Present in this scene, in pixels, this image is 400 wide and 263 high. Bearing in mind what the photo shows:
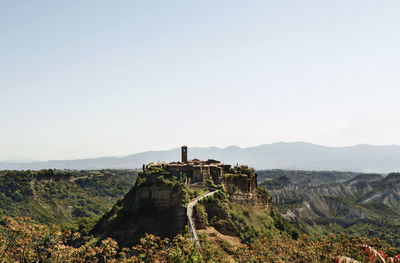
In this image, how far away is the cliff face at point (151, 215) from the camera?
61.5 m

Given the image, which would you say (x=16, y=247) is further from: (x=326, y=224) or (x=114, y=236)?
(x=326, y=224)

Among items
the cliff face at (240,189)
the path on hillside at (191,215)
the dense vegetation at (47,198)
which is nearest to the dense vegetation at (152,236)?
→ the dense vegetation at (47,198)

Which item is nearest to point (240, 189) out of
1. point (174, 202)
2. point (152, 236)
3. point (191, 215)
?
point (174, 202)

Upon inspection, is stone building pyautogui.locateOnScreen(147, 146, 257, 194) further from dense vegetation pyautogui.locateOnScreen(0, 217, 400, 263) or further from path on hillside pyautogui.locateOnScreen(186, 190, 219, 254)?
dense vegetation pyautogui.locateOnScreen(0, 217, 400, 263)

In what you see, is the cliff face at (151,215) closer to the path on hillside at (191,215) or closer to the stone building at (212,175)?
the path on hillside at (191,215)

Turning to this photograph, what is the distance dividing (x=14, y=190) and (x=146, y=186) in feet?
415

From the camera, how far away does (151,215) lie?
6694 centimetres

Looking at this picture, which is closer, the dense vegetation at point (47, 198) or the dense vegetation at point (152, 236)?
the dense vegetation at point (152, 236)

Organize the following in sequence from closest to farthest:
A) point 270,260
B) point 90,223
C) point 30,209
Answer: point 270,260 → point 90,223 → point 30,209

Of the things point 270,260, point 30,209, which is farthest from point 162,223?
point 30,209

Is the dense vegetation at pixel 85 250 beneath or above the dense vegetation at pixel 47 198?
above

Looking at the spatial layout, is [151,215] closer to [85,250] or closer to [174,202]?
[174,202]

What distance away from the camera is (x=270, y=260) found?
35.4m

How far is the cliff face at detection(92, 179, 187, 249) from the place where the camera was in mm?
61469
